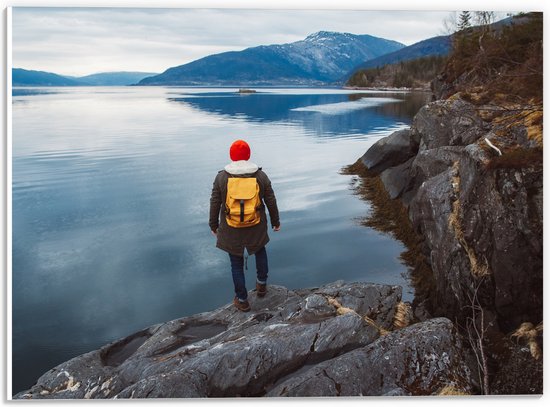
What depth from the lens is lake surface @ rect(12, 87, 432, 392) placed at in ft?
25.3

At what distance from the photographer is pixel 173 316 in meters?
8.03

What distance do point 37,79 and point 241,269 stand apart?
493 cm

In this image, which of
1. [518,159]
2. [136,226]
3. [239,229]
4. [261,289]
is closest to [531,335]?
[518,159]

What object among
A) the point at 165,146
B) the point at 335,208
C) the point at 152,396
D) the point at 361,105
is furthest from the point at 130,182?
the point at 361,105

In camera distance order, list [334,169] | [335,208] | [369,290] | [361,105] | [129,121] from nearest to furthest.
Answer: [369,290] < [335,208] < [334,169] < [129,121] < [361,105]

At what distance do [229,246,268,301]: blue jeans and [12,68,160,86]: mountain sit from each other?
395cm

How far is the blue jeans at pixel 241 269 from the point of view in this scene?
6.30m

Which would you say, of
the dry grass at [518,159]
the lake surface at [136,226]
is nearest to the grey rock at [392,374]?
the dry grass at [518,159]

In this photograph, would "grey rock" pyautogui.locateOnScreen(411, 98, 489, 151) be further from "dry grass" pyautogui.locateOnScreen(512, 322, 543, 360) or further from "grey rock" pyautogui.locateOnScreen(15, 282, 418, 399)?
"dry grass" pyautogui.locateOnScreen(512, 322, 543, 360)

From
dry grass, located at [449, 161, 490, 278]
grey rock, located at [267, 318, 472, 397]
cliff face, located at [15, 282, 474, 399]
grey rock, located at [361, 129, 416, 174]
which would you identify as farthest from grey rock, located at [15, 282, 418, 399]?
grey rock, located at [361, 129, 416, 174]

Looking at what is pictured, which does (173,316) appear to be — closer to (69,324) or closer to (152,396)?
(69,324)

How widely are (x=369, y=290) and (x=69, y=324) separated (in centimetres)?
485

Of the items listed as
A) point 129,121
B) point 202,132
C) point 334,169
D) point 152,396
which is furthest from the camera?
point 129,121

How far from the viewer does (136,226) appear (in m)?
10.9
